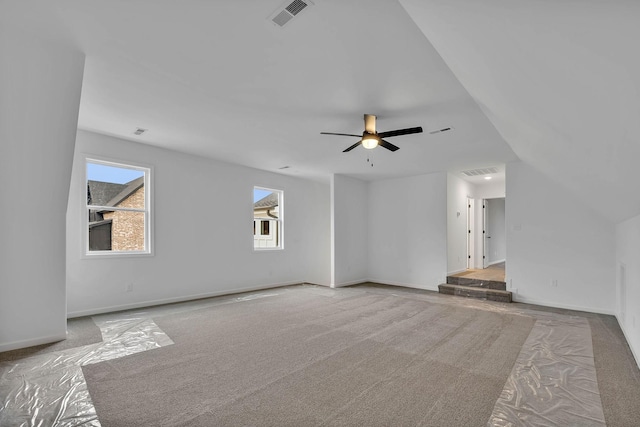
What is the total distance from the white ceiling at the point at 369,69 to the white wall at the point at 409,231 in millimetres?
2725

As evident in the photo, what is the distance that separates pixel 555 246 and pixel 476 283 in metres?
1.59

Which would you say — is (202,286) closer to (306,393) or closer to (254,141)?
(254,141)

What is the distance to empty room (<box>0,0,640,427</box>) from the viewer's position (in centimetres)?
208

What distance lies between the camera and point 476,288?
6.36 meters

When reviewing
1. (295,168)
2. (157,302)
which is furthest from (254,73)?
(157,302)

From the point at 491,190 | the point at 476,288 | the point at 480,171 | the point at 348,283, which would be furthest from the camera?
the point at 491,190

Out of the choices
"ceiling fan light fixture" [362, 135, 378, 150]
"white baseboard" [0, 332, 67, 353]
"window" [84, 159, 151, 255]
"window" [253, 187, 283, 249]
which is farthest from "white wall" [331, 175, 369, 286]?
"white baseboard" [0, 332, 67, 353]

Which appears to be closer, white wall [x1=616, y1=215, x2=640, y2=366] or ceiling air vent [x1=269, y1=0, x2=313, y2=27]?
ceiling air vent [x1=269, y1=0, x2=313, y2=27]

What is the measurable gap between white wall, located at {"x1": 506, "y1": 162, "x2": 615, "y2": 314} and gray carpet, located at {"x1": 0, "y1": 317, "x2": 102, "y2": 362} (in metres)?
6.66

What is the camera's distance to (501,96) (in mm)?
2439

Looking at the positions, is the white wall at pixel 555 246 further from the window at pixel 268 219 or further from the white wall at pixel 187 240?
the window at pixel 268 219

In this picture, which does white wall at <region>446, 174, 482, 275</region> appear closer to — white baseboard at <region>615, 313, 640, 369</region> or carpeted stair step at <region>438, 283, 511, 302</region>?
carpeted stair step at <region>438, 283, 511, 302</region>

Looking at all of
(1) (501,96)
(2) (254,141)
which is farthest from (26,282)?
(1) (501,96)

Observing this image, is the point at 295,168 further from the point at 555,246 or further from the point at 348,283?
the point at 555,246
